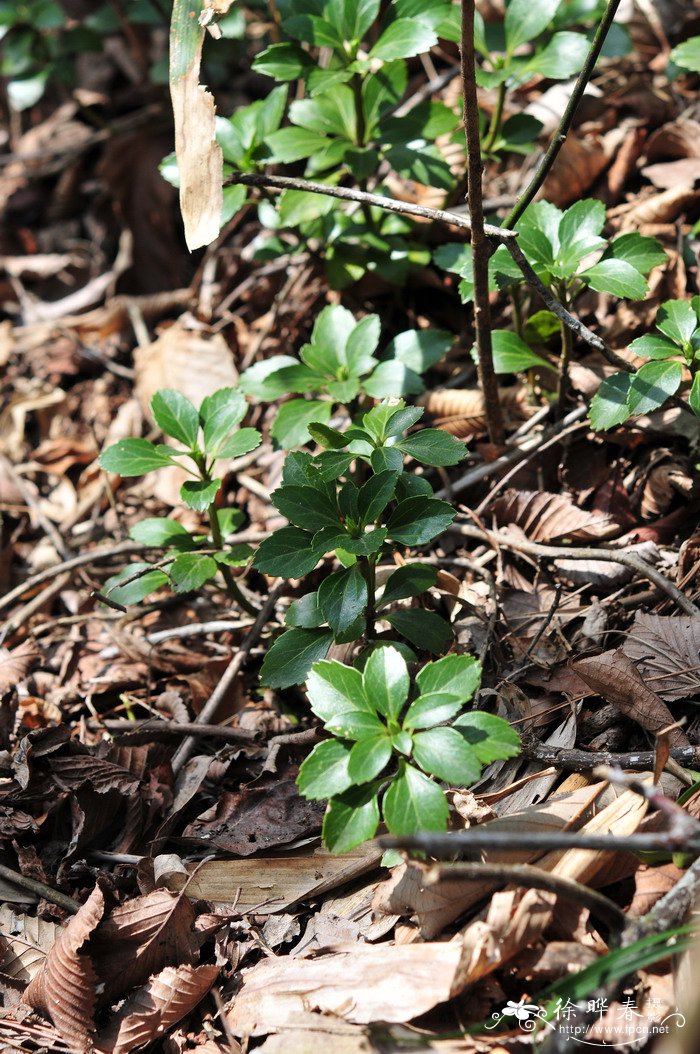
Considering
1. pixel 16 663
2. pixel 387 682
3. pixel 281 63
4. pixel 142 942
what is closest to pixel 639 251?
pixel 281 63

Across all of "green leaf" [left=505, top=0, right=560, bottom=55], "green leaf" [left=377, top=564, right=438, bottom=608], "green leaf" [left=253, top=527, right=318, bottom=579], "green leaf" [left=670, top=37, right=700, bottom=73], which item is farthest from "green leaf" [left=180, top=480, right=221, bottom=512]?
"green leaf" [left=670, top=37, right=700, bottom=73]

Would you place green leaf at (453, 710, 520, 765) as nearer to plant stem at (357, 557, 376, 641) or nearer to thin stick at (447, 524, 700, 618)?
plant stem at (357, 557, 376, 641)

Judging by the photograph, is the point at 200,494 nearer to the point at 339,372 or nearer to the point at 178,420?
the point at 178,420

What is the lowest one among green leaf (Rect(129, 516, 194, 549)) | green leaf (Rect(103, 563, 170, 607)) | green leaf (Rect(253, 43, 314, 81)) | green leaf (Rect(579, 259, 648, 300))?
green leaf (Rect(103, 563, 170, 607))

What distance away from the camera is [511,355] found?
82.8 inches

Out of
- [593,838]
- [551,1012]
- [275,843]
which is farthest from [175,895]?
[593,838]

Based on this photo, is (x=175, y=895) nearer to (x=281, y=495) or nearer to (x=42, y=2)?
(x=281, y=495)

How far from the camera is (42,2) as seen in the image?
135 inches

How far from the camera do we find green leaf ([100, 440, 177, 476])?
1.95 metres

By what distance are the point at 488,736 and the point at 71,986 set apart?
36.8 inches

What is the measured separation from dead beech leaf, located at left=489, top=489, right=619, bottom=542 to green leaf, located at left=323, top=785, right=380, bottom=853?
943 mm

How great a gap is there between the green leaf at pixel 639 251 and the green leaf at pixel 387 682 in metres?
1.09

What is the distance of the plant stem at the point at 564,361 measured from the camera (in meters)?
1.96

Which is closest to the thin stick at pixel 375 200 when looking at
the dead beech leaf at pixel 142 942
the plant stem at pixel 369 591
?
the plant stem at pixel 369 591
